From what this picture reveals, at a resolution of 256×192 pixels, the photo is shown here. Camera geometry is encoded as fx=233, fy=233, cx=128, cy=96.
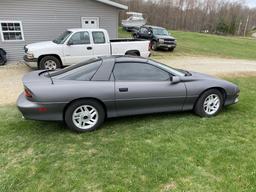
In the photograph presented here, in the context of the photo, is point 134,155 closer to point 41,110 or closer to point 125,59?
point 41,110

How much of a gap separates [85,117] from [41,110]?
766 millimetres

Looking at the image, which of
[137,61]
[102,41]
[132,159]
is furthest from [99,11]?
[132,159]

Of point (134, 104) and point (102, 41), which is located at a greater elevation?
point (102, 41)

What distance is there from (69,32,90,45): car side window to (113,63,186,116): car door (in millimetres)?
5426

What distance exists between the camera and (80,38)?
9.42 metres

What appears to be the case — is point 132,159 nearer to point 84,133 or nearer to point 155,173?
point 155,173

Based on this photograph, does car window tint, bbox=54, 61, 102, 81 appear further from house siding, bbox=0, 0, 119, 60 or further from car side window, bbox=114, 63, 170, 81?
house siding, bbox=0, 0, 119, 60

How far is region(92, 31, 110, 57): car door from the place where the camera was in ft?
31.5

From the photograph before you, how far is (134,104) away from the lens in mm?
4469

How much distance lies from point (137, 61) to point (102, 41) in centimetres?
548

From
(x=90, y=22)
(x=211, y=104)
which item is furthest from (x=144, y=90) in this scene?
(x=90, y=22)

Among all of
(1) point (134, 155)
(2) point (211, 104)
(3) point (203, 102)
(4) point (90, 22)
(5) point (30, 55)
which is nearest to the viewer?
(1) point (134, 155)

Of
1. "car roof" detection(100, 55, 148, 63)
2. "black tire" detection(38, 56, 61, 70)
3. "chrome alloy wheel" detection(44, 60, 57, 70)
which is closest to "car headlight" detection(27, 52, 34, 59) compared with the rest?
"black tire" detection(38, 56, 61, 70)

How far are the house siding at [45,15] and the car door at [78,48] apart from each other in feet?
13.5
